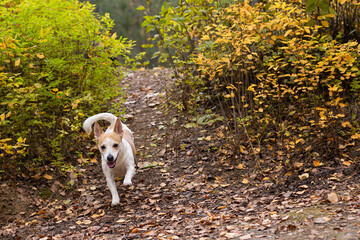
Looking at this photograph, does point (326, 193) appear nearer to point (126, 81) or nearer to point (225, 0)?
point (225, 0)

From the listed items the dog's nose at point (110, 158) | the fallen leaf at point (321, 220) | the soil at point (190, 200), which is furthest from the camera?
the dog's nose at point (110, 158)

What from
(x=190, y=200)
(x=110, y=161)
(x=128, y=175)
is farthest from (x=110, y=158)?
(x=190, y=200)

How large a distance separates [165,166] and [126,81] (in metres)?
5.42

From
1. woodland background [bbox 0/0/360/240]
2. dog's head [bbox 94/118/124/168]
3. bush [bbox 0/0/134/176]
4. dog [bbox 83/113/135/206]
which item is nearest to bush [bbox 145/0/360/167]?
woodland background [bbox 0/0/360/240]

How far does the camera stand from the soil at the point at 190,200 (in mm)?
3508

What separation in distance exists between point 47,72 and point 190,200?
3.20 m

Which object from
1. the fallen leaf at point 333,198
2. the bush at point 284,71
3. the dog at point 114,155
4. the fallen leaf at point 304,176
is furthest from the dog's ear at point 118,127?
the fallen leaf at point 333,198

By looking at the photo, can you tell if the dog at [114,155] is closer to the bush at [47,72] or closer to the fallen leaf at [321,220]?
the bush at [47,72]

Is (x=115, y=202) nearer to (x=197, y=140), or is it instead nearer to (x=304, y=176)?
(x=197, y=140)

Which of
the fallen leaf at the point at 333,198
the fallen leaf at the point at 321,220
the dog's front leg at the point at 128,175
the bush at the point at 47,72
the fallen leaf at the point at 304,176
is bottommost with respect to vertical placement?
the fallen leaf at the point at 304,176

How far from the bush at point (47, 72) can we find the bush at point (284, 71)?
144cm

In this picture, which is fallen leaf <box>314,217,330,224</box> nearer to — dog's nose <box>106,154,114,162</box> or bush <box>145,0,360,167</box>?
bush <box>145,0,360,167</box>

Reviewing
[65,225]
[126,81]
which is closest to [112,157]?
[65,225]

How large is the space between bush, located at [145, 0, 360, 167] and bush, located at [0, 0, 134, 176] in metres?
1.44
